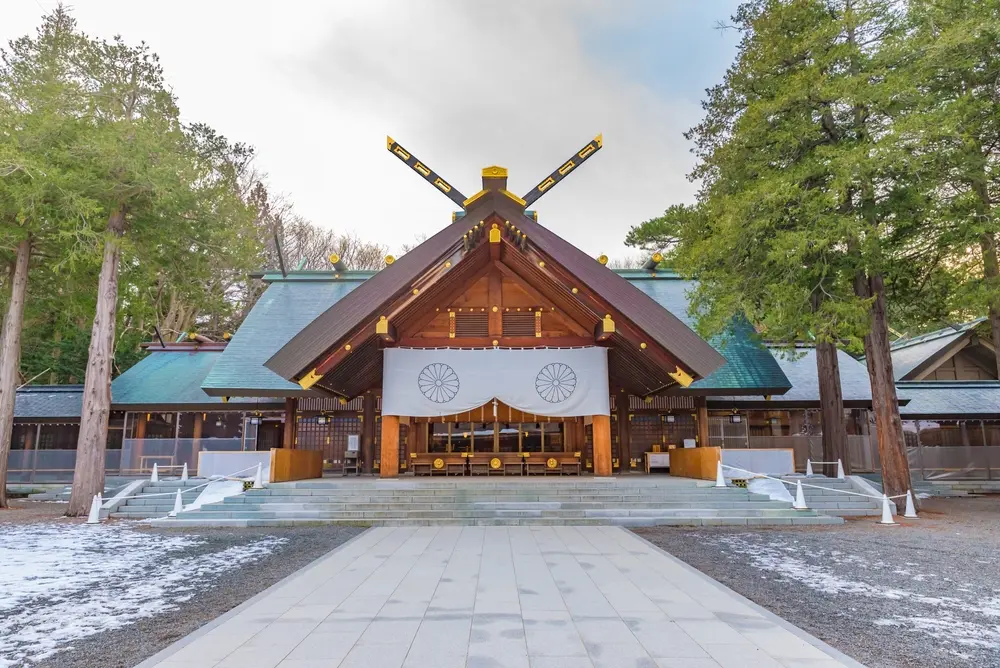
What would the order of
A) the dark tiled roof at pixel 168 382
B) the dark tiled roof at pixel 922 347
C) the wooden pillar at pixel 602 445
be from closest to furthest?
the wooden pillar at pixel 602 445 < the dark tiled roof at pixel 168 382 < the dark tiled roof at pixel 922 347

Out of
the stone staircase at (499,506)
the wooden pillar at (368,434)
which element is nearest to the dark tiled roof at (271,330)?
the wooden pillar at (368,434)

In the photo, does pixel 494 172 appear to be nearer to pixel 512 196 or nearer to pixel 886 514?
pixel 512 196

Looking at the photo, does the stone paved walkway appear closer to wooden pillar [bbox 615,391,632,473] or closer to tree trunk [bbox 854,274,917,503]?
tree trunk [bbox 854,274,917,503]

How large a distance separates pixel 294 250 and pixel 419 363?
1883 cm

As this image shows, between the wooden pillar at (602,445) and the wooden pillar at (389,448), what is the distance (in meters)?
4.22

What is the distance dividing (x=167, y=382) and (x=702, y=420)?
15693mm

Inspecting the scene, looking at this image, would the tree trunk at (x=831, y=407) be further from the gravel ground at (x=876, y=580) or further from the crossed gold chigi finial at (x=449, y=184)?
the crossed gold chigi finial at (x=449, y=184)

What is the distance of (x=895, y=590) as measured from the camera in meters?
Answer: 5.31

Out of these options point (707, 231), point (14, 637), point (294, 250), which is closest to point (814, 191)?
point (707, 231)

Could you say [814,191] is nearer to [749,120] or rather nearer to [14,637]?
[749,120]

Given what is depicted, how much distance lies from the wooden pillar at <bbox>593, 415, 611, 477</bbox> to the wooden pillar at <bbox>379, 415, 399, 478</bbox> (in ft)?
13.8

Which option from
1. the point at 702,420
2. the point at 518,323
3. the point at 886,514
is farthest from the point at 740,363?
the point at 518,323

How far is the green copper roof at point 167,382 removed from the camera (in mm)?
16781

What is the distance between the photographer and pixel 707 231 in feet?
42.1
